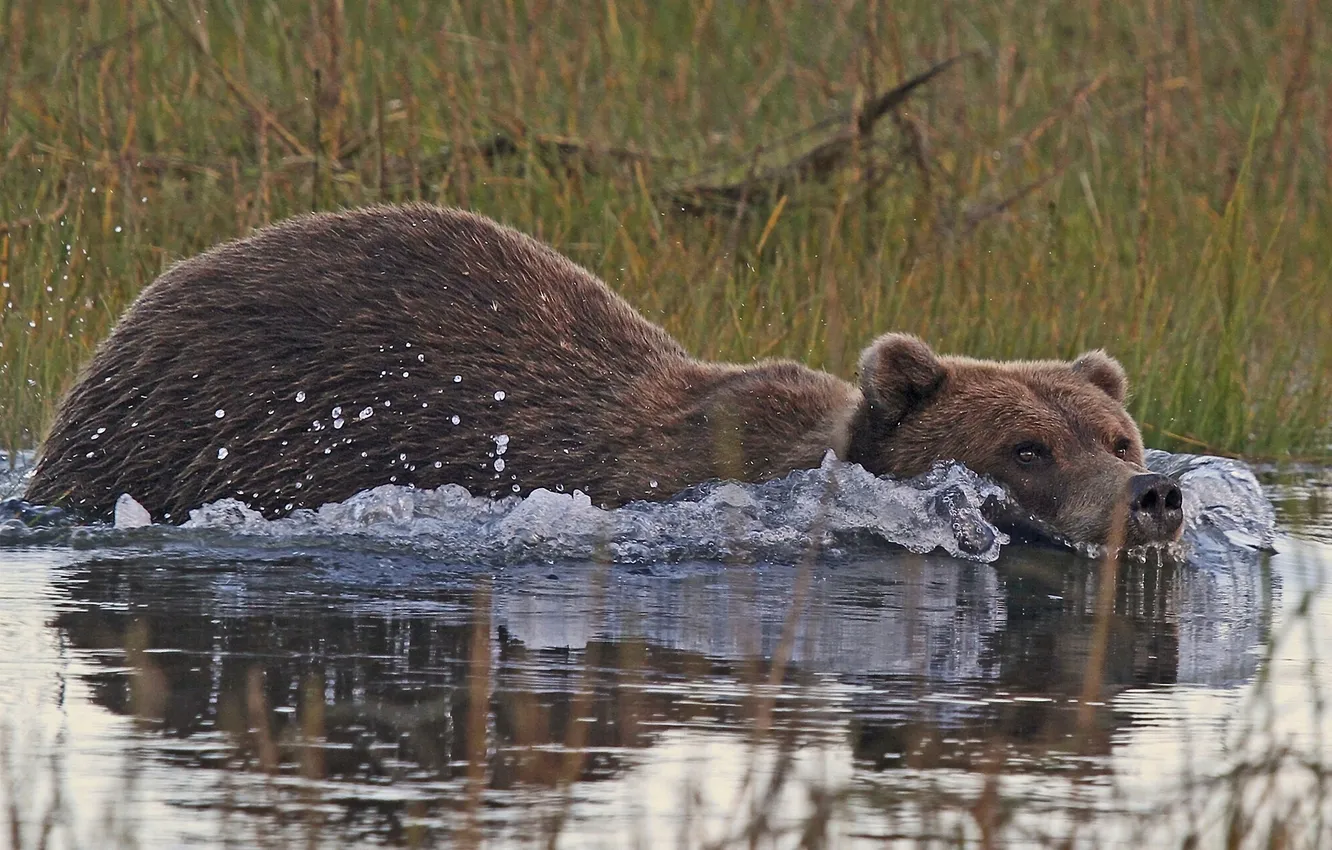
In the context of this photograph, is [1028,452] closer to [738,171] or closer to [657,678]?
[657,678]

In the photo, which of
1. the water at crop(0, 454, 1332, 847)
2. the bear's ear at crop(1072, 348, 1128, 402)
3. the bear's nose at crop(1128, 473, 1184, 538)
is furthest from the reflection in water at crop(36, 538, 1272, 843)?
the bear's ear at crop(1072, 348, 1128, 402)

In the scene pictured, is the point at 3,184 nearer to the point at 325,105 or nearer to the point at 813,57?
the point at 325,105

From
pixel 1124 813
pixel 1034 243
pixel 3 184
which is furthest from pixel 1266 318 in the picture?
pixel 1124 813

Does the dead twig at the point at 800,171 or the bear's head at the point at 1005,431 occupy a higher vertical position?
the dead twig at the point at 800,171

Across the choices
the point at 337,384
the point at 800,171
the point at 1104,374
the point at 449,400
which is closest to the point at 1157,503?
the point at 1104,374

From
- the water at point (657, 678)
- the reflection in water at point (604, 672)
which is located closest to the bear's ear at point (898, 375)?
the water at point (657, 678)

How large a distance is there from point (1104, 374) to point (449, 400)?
2.14 meters

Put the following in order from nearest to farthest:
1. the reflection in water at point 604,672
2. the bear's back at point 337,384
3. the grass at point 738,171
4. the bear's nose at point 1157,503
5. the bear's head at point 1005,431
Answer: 1. the reflection in water at point 604,672
2. the bear's nose at point 1157,503
3. the bear's head at point 1005,431
4. the bear's back at point 337,384
5. the grass at point 738,171

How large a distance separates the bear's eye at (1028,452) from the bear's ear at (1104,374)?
1.67 ft

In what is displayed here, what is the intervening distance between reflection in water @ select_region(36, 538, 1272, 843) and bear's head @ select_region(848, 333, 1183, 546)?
22cm

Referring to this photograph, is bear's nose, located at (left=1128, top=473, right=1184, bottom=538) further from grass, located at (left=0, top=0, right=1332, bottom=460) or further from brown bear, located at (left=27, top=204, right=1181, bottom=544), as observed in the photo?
grass, located at (left=0, top=0, right=1332, bottom=460)

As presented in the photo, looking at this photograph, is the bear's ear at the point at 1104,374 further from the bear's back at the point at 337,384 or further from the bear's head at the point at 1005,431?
the bear's back at the point at 337,384

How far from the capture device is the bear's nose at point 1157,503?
635cm

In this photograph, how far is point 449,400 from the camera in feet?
23.0
